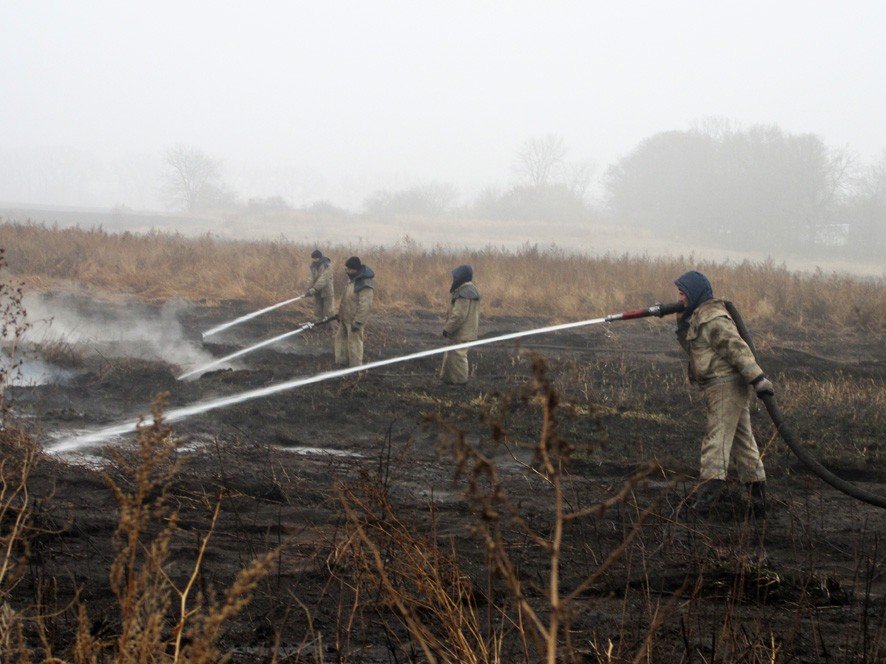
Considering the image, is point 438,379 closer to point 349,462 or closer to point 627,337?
point 349,462

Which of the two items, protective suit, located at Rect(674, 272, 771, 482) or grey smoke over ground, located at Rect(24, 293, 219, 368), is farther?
grey smoke over ground, located at Rect(24, 293, 219, 368)

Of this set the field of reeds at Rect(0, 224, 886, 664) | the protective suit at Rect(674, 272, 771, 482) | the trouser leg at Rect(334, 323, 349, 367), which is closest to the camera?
the field of reeds at Rect(0, 224, 886, 664)

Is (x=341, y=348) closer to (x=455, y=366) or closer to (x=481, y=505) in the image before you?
(x=455, y=366)

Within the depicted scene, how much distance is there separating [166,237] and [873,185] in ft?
134

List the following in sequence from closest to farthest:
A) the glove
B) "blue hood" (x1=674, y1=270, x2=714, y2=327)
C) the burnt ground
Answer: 1. the burnt ground
2. the glove
3. "blue hood" (x1=674, y1=270, x2=714, y2=327)

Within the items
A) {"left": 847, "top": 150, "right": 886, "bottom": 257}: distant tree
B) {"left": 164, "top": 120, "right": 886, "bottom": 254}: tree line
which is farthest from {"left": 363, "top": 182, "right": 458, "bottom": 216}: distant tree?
{"left": 847, "top": 150, "right": 886, "bottom": 257}: distant tree

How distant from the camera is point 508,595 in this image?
4371mm

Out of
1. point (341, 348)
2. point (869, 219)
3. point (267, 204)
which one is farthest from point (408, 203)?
point (341, 348)

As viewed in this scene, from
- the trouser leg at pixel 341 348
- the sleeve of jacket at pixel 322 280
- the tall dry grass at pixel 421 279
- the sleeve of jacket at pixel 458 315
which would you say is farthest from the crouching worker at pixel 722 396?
the tall dry grass at pixel 421 279

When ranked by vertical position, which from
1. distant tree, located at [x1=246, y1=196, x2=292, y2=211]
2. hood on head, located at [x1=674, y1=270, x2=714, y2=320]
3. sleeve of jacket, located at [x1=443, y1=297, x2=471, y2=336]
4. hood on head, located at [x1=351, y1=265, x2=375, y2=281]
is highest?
distant tree, located at [x1=246, y1=196, x2=292, y2=211]

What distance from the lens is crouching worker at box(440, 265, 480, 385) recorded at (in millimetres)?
11719

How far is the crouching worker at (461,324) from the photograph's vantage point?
11719 mm

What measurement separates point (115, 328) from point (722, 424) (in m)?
12.5

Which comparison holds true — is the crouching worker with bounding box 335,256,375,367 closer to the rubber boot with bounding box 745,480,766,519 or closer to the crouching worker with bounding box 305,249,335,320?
the crouching worker with bounding box 305,249,335,320
